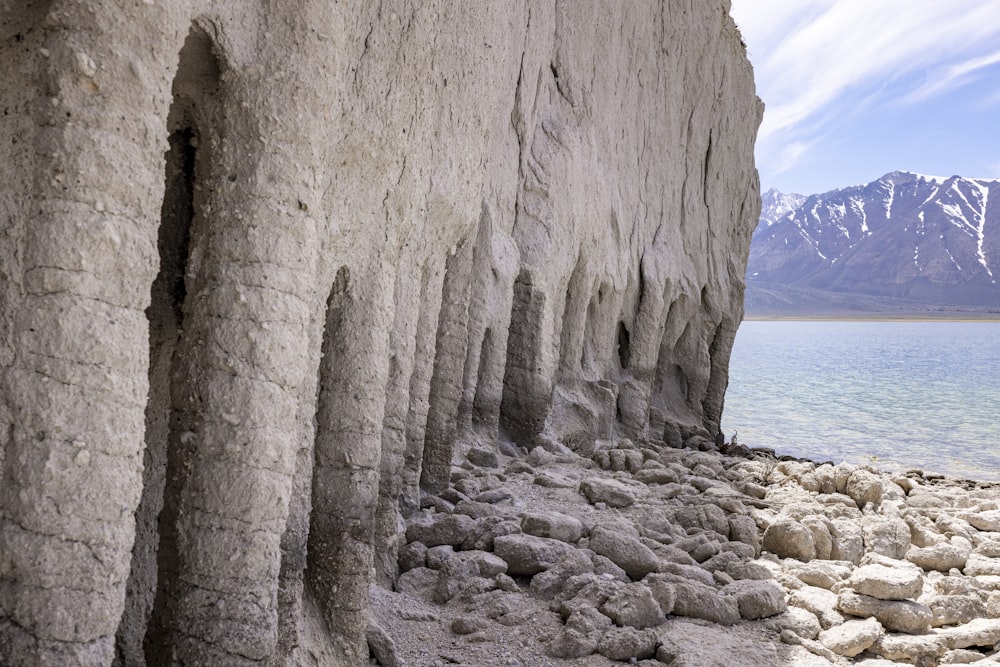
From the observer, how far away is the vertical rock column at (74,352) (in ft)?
7.70

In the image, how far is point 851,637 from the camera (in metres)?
4.66

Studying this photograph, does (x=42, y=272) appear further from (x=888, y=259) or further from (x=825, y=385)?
(x=888, y=259)

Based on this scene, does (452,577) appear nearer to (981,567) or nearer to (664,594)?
(664,594)

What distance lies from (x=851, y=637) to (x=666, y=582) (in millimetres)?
973

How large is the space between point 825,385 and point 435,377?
40288 millimetres

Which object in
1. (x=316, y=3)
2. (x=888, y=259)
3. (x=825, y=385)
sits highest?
(x=888, y=259)

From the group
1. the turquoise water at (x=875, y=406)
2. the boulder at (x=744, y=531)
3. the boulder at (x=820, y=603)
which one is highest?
the boulder at (x=744, y=531)

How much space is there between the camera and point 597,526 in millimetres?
5457

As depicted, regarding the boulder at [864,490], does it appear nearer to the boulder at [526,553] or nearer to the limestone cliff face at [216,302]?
the boulder at [526,553]

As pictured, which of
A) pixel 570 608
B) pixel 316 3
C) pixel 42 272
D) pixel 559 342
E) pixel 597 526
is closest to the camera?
pixel 42 272

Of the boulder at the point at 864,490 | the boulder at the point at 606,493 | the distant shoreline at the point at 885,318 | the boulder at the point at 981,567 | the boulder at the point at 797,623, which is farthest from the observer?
the distant shoreline at the point at 885,318

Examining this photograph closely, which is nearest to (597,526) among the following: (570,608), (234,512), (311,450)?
(570,608)

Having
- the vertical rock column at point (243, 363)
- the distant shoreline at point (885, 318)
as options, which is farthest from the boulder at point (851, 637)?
the distant shoreline at point (885, 318)

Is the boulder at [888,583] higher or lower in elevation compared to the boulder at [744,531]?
higher
